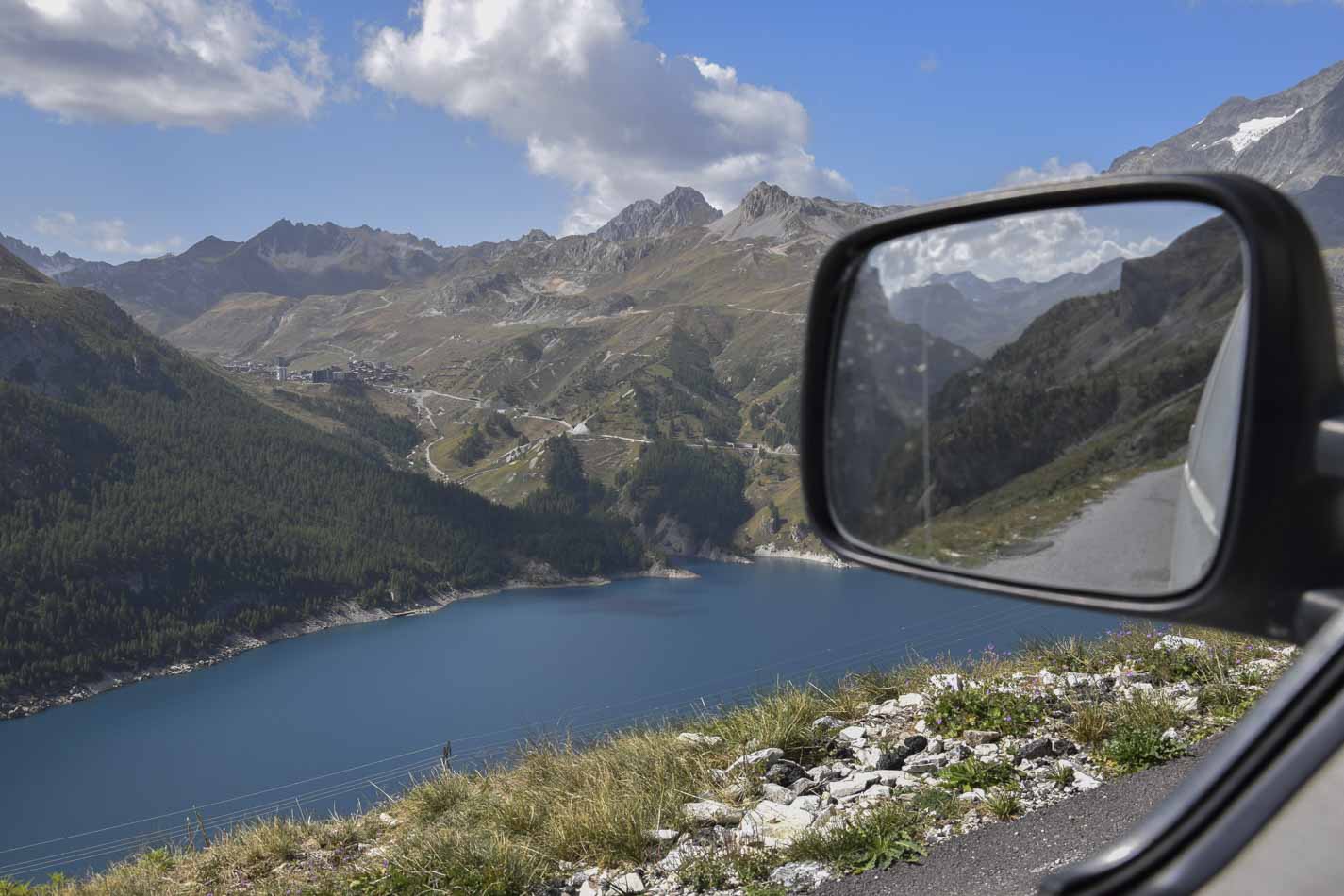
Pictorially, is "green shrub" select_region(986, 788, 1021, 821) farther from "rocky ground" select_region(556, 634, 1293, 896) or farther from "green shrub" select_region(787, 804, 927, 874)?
"green shrub" select_region(787, 804, 927, 874)

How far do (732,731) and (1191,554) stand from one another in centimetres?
530

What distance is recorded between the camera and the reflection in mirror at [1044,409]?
1541 millimetres

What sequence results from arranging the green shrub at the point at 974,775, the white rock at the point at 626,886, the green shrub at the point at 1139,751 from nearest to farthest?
the white rock at the point at 626,886, the green shrub at the point at 974,775, the green shrub at the point at 1139,751

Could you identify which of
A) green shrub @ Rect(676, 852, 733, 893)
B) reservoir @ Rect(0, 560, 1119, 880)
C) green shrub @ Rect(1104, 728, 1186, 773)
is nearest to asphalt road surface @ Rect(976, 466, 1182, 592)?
green shrub @ Rect(676, 852, 733, 893)

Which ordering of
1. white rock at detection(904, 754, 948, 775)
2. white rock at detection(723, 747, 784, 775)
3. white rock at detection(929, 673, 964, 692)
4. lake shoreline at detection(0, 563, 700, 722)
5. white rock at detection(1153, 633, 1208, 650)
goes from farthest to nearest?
lake shoreline at detection(0, 563, 700, 722)
white rock at detection(1153, 633, 1208, 650)
white rock at detection(929, 673, 964, 692)
white rock at detection(723, 747, 784, 775)
white rock at detection(904, 754, 948, 775)

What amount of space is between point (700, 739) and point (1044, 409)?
4.98m

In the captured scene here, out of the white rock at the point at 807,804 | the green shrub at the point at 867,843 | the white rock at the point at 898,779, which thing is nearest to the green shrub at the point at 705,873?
the green shrub at the point at 867,843

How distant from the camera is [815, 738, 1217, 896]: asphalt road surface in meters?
4.07

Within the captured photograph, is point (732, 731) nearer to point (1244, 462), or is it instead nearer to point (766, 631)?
point (1244, 462)

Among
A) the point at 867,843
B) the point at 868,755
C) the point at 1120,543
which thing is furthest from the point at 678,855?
the point at 1120,543

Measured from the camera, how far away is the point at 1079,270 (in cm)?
195

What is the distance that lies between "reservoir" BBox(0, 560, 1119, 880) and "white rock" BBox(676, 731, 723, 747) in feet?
147

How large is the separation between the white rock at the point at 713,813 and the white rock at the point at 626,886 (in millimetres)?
604

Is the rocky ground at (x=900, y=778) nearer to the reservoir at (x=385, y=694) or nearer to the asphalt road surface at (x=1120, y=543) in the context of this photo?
the asphalt road surface at (x=1120, y=543)
